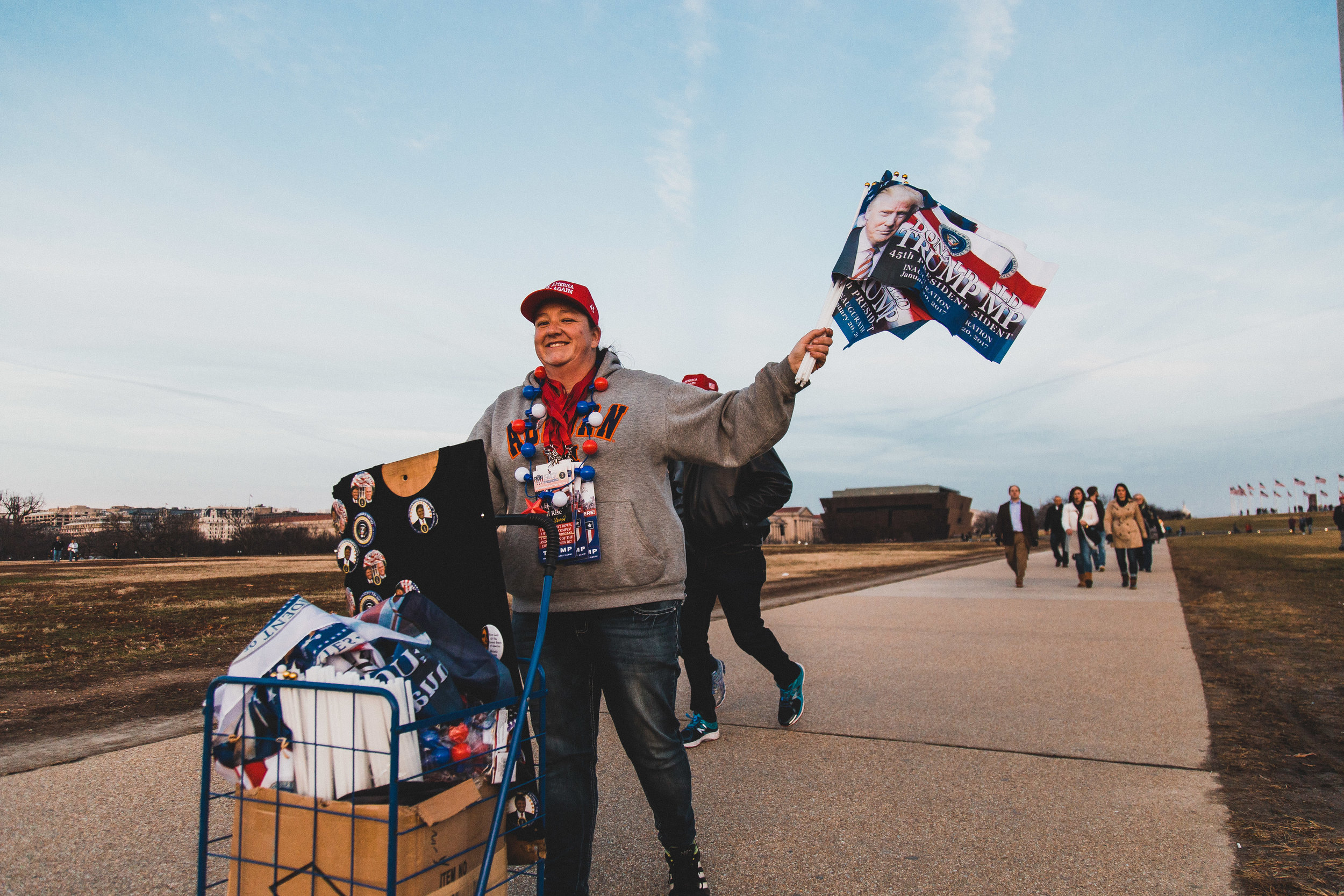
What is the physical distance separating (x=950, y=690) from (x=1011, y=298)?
3.75 m

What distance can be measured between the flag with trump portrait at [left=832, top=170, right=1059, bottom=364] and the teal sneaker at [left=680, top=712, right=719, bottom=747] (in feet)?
8.66

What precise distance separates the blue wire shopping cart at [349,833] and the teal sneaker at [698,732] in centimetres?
286

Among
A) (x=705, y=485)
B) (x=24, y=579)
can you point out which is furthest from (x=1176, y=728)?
(x=24, y=579)

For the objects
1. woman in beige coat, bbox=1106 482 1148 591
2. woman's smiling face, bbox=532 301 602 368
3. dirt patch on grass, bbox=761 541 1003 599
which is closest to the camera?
woman's smiling face, bbox=532 301 602 368

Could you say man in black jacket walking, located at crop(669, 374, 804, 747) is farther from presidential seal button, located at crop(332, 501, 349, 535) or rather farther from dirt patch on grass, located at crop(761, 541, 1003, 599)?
dirt patch on grass, located at crop(761, 541, 1003, 599)

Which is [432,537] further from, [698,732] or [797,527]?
[797,527]

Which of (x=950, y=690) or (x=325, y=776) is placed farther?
(x=950, y=690)

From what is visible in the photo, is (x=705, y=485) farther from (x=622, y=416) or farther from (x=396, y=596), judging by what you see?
(x=396, y=596)

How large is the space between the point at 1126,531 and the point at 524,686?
48.5 feet

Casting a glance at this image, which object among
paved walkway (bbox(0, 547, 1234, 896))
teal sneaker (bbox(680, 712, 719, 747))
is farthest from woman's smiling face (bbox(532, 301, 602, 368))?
teal sneaker (bbox(680, 712, 719, 747))

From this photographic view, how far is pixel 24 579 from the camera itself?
26.2m

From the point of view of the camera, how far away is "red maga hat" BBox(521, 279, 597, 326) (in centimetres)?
283

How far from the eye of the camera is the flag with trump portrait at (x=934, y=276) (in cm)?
329

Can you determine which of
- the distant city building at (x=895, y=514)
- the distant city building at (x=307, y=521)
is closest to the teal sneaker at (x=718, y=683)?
the distant city building at (x=895, y=514)
